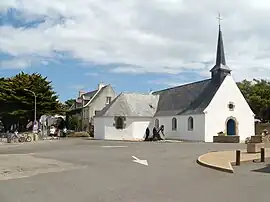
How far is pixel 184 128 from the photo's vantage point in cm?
5025

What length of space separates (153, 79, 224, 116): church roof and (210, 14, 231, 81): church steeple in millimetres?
1088

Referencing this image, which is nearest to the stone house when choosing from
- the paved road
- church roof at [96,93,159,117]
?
church roof at [96,93,159,117]

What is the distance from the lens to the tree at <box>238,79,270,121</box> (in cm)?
5945

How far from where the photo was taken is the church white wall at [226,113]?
47.2 m

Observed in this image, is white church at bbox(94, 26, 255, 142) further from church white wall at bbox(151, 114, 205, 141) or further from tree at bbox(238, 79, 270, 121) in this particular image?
tree at bbox(238, 79, 270, 121)

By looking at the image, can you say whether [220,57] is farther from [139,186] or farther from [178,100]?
[139,186]

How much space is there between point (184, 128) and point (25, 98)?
2441 cm

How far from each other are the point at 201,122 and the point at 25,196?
37911 millimetres

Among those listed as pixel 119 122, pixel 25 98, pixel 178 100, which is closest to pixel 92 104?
pixel 25 98

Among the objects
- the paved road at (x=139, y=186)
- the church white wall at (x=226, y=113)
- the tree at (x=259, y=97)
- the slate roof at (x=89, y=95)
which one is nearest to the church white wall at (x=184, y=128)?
the church white wall at (x=226, y=113)

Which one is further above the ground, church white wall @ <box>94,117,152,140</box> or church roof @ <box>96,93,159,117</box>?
church roof @ <box>96,93,159,117</box>

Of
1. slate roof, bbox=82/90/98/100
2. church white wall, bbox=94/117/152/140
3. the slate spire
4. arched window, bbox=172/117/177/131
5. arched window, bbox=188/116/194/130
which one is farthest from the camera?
slate roof, bbox=82/90/98/100

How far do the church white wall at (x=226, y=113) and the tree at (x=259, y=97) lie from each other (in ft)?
31.4

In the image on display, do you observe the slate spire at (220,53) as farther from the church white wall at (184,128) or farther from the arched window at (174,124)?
the arched window at (174,124)
